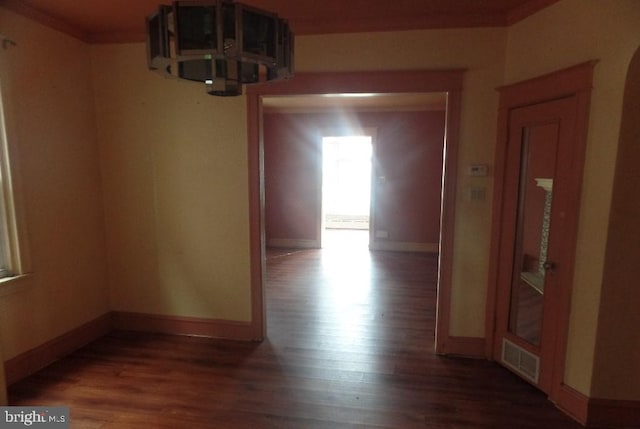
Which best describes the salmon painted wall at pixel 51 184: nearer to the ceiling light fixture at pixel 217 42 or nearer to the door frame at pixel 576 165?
the ceiling light fixture at pixel 217 42

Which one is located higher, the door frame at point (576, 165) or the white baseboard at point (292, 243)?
the door frame at point (576, 165)

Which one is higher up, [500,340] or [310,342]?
[500,340]

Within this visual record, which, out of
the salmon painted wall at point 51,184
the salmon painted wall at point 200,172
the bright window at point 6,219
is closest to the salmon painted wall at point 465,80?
the salmon painted wall at point 200,172

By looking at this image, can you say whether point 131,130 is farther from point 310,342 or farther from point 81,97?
point 310,342

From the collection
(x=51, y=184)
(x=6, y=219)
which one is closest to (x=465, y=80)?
(x=51, y=184)

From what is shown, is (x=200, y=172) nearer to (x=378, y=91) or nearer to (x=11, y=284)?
(x=11, y=284)

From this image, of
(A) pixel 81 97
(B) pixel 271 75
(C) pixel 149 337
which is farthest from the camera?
(C) pixel 149 337

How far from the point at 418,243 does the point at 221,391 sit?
193 inches

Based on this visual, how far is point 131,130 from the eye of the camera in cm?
320

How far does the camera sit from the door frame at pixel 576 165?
7.05ft

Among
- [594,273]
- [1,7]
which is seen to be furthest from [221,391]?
[1,7]

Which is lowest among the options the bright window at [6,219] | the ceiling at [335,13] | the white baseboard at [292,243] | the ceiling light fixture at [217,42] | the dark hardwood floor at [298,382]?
the dark hardwood floor at [298,382]

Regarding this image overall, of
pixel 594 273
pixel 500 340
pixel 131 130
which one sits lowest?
pixel 500 340

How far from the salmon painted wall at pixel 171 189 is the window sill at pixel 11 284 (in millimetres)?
814
